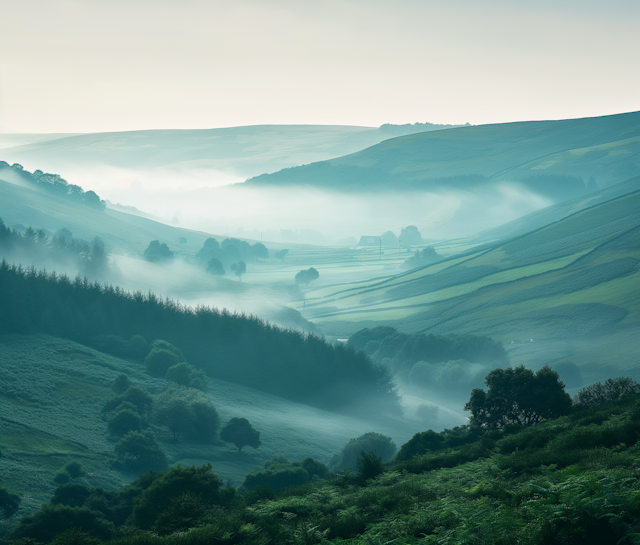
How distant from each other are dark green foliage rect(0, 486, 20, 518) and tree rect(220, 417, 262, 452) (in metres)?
40.6

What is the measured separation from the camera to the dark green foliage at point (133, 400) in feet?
316

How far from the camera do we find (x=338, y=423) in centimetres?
12081

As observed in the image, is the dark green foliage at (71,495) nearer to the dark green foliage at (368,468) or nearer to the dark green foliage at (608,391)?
the dark green foliage at (368,468)

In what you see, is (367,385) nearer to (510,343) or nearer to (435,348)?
(435,348)

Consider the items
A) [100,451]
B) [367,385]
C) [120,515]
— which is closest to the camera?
[120,515]

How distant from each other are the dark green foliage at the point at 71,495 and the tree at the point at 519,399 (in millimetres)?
40980

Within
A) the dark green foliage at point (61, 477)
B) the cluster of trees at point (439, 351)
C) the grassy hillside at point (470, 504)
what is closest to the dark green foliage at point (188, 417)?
the dark green foliage at point (61, 477)

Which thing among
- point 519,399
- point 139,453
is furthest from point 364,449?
point 519,399

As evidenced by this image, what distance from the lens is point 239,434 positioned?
9288cm

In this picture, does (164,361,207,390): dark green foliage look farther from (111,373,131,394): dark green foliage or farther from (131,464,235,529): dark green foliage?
(131,464,235,529): dark green foliage

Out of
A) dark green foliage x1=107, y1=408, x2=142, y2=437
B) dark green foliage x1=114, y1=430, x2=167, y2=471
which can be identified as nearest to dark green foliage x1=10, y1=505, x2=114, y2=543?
dark green foliage x1=114, y1=430, x2=167, y2=471

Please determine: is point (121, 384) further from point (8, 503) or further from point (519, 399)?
point (519, 399)

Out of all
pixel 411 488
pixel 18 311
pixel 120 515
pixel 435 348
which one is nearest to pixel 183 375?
pixel 18 311

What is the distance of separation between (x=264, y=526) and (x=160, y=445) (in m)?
71.6
